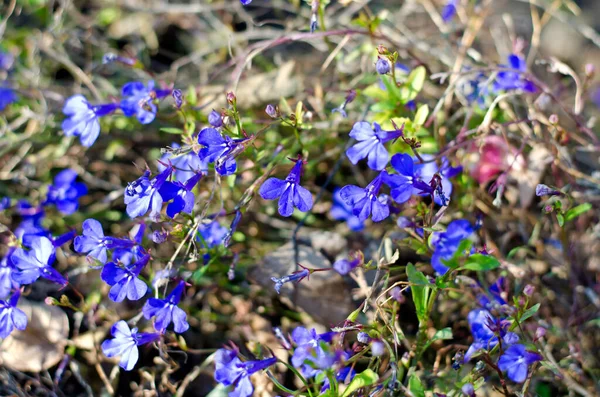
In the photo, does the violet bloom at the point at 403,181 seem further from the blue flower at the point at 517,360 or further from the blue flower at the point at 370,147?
the blue flower at the point at 517,360

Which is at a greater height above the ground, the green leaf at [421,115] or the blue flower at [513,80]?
the blue flower at [513,80]

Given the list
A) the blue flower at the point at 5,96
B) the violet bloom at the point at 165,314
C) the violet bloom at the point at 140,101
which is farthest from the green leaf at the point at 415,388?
the blue flower at the point at 5,96

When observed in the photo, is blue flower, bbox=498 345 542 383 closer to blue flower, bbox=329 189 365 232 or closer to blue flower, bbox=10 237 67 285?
blue flower, bbox=329 189 365 232

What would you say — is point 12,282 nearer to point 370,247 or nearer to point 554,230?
point 370,247

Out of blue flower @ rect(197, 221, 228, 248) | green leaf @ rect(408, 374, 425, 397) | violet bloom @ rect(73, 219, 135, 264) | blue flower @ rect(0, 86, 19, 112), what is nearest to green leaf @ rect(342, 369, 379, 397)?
green leaf @ rect(408, 374, 425, 397)

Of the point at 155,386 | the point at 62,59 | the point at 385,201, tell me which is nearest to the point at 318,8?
the point at 385,201

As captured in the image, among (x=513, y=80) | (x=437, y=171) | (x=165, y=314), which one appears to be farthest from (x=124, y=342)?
(x=513, y=80)
